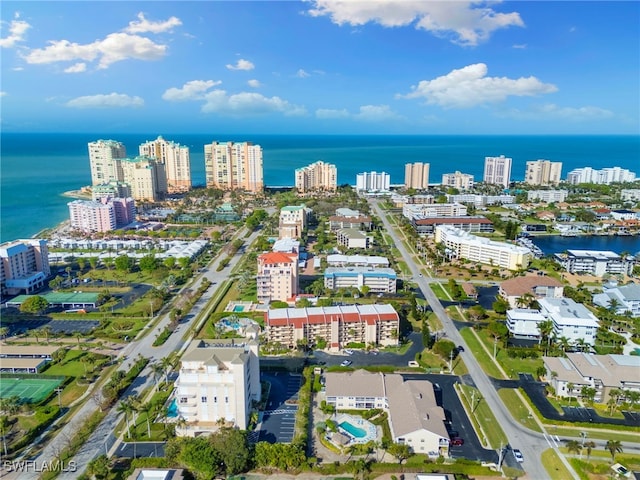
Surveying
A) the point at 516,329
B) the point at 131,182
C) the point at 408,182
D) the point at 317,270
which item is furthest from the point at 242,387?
the point at 408,182

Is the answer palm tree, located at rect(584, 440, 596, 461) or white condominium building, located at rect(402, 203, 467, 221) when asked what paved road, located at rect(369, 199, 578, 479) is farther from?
white condominium building, located at rect(402, 203, 467, 221)

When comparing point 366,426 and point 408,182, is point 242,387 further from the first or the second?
point 408,182

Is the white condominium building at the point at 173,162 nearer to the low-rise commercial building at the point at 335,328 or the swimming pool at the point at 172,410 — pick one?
the low-rise commercial building at the point at 335,328

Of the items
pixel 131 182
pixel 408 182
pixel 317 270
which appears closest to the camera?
pixel 317 270

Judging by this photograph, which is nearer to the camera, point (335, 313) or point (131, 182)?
point (335, 313)

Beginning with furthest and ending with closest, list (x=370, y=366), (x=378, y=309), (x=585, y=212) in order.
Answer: (x=585, y=212)
(x=378, y=309)
(x=370, y=366)

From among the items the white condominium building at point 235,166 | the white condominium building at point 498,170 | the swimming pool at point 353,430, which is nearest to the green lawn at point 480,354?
the swimming pool at point 353,430

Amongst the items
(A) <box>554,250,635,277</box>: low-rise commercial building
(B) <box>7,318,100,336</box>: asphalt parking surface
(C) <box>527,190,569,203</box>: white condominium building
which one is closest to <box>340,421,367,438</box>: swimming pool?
(B) <box>7,318,100,336</box>: asphalt parking surface
